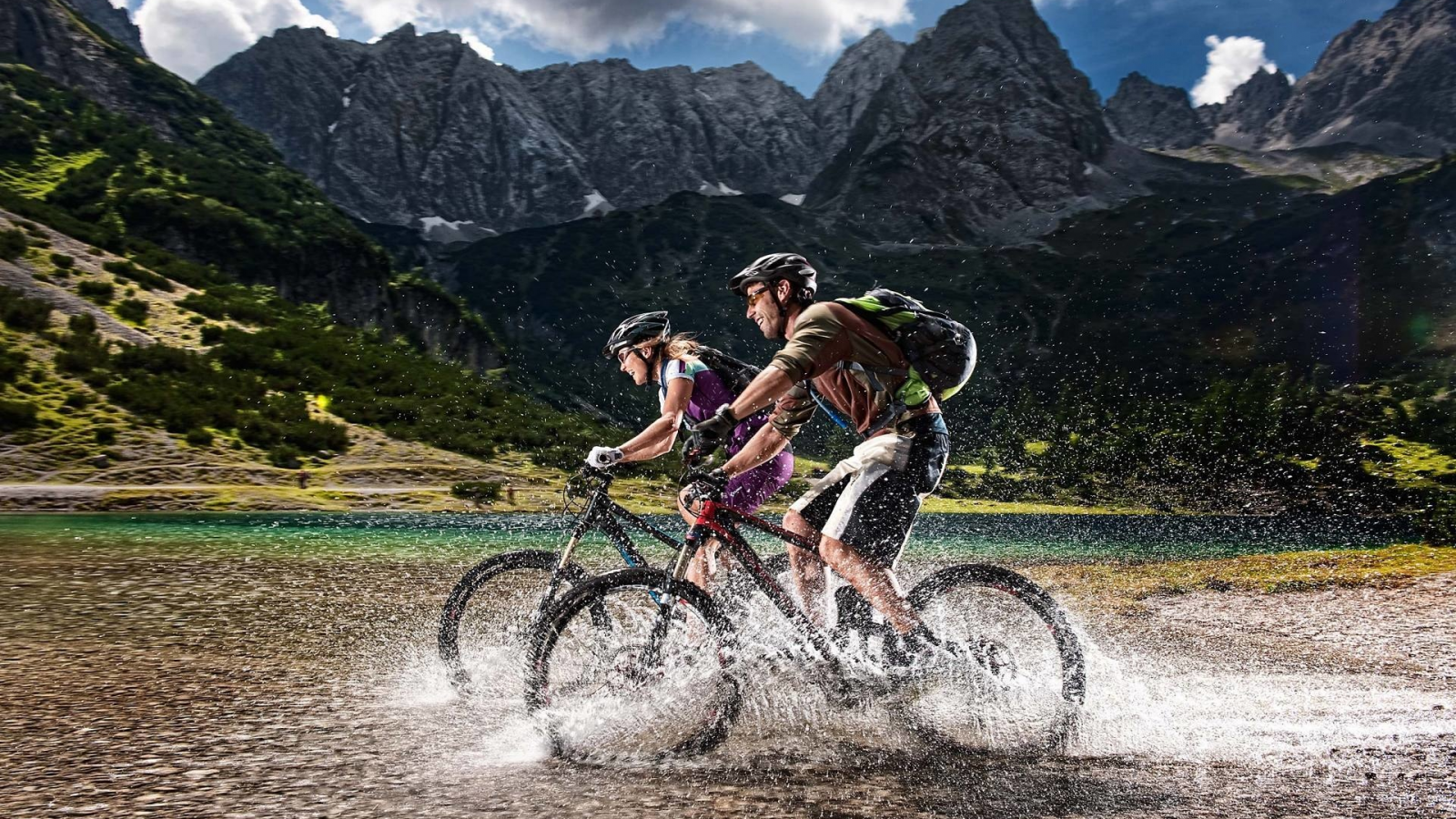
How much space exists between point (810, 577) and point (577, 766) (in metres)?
1.86

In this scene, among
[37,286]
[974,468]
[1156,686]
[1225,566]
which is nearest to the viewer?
[1156,686]

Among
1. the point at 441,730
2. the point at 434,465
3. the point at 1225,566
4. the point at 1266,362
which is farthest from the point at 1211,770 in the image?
the point at 1266,362

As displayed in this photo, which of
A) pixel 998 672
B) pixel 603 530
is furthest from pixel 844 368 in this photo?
pixel 998 672

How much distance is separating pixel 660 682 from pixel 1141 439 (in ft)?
512

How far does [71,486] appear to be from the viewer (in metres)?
44.8

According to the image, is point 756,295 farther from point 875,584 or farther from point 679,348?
point 875,584

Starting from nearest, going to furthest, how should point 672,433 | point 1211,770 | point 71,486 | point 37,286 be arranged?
1. point 1211,770
2. point 672,433
3. point 71,486
4. point 37,286

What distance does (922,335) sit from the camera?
5.25 metres

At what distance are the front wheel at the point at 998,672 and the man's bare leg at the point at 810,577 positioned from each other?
0.61 m

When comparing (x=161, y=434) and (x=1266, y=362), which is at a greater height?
(x=1266, y=362)

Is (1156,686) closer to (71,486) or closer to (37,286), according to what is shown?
(71,486)

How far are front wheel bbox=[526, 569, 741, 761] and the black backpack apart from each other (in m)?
1.98

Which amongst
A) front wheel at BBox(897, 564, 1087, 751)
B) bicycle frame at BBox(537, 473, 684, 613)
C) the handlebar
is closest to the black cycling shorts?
front wheel at BBox(897, 564, 1087, 751)

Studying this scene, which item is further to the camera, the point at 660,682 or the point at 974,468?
the point at 974,468
